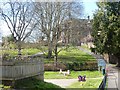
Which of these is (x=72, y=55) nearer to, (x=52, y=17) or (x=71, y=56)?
(x=71, y=56)

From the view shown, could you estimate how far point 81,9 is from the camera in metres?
12.9

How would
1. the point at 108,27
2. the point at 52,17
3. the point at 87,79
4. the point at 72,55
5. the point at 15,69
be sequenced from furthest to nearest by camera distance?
the point at 72,55 < the point at 108,27 < the point at 52,17 < the point at 87,79 < the point at 15,69

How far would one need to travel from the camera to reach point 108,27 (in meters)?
12.9

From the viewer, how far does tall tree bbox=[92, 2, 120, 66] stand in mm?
12836

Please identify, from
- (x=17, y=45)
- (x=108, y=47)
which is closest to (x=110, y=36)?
(x=108, y=47)

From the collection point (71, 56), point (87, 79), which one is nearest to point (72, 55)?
point (71, 56)

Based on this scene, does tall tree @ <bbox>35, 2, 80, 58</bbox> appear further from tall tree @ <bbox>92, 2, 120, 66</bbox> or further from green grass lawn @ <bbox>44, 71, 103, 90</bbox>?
green grass lawn @ <bbox>44, 71, 103, 90</bbox>

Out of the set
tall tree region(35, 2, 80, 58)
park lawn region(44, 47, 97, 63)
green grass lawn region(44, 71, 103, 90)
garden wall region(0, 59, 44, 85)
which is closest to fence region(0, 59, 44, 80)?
garden wall region(0, 59, 44, 85)

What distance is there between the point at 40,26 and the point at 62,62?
215 cm

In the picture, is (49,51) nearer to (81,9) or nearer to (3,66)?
(81,9)

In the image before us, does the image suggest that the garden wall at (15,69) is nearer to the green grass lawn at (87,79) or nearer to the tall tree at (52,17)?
the green grass lawn at (87,79)

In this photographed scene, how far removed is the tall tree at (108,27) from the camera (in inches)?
505

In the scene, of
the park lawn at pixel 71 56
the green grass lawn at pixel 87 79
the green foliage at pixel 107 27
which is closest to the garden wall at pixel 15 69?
the green grass lawn at pixel 87 79

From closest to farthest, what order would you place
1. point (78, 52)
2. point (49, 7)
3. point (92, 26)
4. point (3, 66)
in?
point (3, 66) → point (49, 7) → point (92, 26) → point (78, 52)
